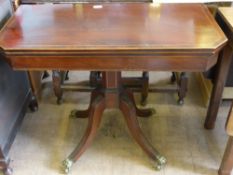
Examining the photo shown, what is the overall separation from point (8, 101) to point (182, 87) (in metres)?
1.09

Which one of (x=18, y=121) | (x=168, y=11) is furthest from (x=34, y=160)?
(x=168, y=11)

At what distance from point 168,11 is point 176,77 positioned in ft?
2.60

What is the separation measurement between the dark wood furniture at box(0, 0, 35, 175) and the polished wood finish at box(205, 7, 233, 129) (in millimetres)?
1081

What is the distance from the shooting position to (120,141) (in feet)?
5.40

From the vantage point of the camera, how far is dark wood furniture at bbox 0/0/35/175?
139 centimetres

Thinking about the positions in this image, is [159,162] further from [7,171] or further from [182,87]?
[7,171]

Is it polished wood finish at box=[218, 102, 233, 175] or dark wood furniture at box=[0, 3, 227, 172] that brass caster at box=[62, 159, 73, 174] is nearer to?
dark wood furniture at box=[0, 3, 227, 172]

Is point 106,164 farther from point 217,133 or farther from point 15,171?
point 217,133

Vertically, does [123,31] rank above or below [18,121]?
above

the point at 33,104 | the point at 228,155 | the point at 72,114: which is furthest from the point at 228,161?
the point at 33,104

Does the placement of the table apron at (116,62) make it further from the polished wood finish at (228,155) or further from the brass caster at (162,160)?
the brass caster at (162,160)

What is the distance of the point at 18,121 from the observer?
5.28ft

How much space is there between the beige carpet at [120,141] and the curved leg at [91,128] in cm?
6

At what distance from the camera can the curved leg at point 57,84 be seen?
1786 millimetres
